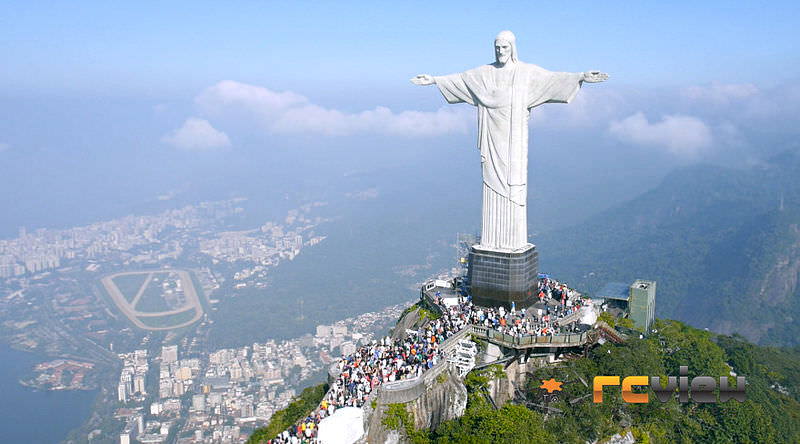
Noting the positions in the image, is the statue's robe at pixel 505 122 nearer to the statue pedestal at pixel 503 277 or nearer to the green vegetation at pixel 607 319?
the statue pedestal at pixel 503 277

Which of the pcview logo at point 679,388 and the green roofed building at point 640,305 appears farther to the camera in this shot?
the green roofed building at point 640,305

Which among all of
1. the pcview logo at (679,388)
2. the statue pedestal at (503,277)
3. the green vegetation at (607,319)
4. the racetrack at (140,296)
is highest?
the statue pedestal at (503,277)

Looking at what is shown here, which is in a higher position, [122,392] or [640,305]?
[640,305]

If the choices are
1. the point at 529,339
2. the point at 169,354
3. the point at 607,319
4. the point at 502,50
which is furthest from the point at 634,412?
the point at 169,354

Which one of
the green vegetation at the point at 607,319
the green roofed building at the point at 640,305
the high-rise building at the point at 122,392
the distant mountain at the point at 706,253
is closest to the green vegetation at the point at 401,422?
the green vegetation at the point at 607,319

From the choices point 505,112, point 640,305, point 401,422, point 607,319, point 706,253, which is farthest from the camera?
point 706,253

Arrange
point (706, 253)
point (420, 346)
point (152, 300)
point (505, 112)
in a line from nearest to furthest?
point (420, 346), point (505, 112), point (152, 300), point (706, 253)

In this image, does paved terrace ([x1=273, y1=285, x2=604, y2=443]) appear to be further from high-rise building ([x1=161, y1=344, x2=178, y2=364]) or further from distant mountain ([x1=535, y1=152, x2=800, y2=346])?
distant mountain ([x1=535, y1=152, x2=800, y2=346])

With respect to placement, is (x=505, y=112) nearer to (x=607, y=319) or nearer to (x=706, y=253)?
(x=607, y=319)
